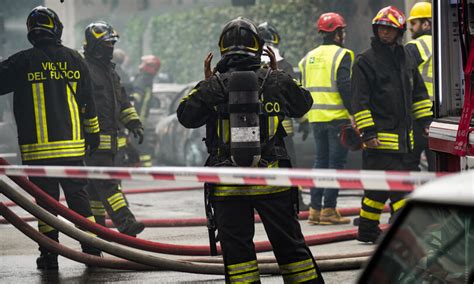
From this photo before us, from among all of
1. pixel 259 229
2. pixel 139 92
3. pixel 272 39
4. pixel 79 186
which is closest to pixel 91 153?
pixel 79 186

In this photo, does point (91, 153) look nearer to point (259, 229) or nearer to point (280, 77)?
point (259, 229)

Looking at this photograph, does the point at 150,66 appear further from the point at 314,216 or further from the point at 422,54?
the point at 422,54

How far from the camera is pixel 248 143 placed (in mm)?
6145

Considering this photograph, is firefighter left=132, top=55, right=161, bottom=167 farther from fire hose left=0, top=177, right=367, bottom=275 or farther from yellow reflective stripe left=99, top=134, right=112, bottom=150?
fire hose left=0, top=177, right=367, bottom=275

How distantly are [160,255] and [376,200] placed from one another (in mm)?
1692

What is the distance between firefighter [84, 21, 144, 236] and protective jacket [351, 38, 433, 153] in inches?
79.6

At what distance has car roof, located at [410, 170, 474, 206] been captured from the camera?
2.91 meters

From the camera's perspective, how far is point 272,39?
1190 cm

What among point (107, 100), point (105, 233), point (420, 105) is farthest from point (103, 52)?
point (105, 233)

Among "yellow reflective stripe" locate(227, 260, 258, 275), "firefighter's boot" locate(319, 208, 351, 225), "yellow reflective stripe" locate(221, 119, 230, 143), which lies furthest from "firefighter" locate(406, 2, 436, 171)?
"yellow reflective stripe" locate(227, 260, 258, 275)

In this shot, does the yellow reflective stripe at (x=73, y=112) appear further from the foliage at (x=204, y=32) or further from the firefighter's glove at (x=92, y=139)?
the foliage at (x=204, y=32)

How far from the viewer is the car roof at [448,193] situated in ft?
9.54

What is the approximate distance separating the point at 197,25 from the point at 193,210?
54.3 feet

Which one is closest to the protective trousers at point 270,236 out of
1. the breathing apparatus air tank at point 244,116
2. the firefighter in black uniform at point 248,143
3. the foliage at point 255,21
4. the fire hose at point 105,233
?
the firefighter in black uniform at point 248,143
